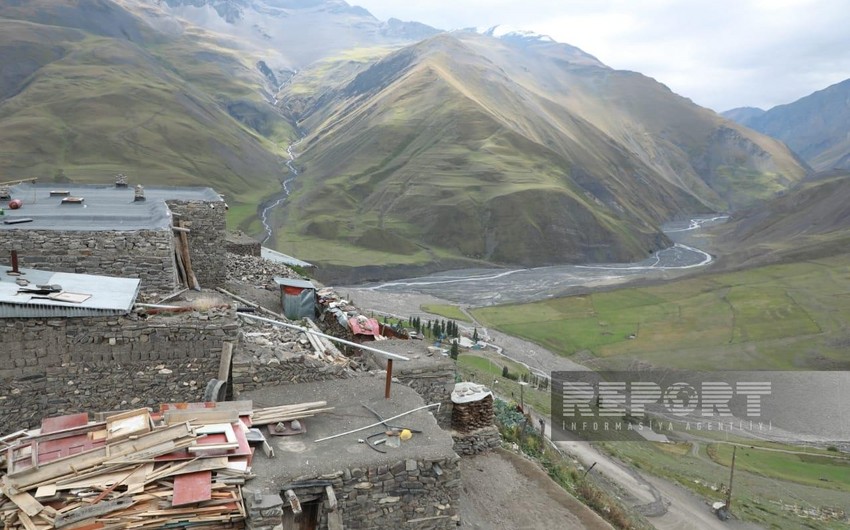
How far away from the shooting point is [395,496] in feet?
33.8

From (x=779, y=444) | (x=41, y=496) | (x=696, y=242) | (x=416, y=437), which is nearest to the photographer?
(x=41, y=496)

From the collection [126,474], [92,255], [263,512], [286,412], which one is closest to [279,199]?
[92,255]

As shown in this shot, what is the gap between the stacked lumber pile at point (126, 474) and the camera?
807cm

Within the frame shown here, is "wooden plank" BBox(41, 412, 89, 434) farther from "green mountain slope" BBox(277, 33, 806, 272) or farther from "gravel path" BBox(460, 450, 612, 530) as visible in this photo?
"green mountain slope" BBox(277, 33, 806, 272)

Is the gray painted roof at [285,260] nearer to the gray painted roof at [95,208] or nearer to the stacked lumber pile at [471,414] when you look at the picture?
the gray painted roof at [95,208]

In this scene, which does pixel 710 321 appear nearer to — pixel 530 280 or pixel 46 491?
pixel 530 280

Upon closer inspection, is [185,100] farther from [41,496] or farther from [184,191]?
[41,496]

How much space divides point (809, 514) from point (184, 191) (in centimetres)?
3900

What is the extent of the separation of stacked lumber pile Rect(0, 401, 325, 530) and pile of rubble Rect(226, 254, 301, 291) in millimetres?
14499

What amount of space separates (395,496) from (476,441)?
6.42 metres

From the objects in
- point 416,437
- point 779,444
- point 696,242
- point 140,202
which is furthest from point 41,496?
point 696,242

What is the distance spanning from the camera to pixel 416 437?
1122 centimetres

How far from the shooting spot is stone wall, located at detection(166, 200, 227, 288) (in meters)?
20.7

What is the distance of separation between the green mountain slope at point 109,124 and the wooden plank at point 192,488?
116 m
